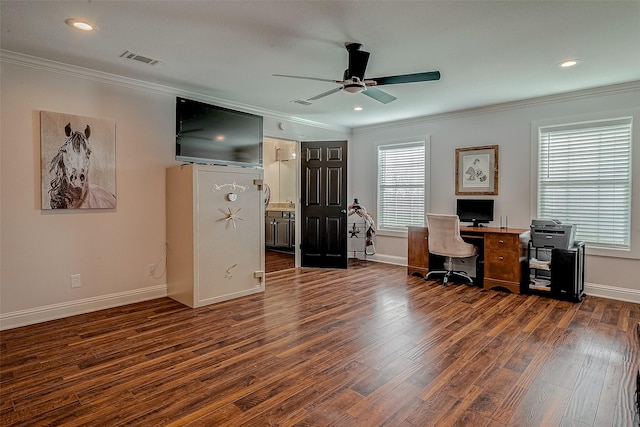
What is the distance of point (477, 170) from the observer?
5.23m

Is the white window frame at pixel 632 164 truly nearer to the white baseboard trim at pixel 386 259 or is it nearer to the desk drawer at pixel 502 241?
the desk drawer at pixel 502 241

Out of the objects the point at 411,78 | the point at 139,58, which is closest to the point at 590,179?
the point at 411,78

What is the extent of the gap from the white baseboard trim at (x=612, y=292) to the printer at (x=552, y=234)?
26.5 inches

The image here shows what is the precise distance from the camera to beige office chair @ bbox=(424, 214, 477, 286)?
469 cm

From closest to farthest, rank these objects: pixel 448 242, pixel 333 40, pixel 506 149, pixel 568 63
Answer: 1. pixel 333 40
2. pixel 568 63
3. pixel 448 242
4. pixel 506 149

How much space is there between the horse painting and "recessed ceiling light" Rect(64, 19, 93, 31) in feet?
3.82

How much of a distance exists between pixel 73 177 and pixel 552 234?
5394 mm

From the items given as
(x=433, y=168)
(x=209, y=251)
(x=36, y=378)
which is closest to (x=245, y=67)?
(x=209, y=251)

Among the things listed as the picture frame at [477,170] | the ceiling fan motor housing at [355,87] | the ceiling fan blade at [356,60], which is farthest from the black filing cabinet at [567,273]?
the ceiling fan blade at [356,60]

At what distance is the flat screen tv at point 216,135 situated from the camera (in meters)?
4.29

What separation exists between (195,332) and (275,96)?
3029mm

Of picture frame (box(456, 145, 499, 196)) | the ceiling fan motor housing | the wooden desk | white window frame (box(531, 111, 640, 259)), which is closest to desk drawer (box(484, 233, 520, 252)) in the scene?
the wooden desk

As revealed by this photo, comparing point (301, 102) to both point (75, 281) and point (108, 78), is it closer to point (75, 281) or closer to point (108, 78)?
point (108, 78)

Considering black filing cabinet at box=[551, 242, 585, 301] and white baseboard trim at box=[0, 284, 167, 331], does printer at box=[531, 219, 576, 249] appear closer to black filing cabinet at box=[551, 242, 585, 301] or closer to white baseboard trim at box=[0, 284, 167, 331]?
black filing cabinet at box=[551, 242, 585, 301]
